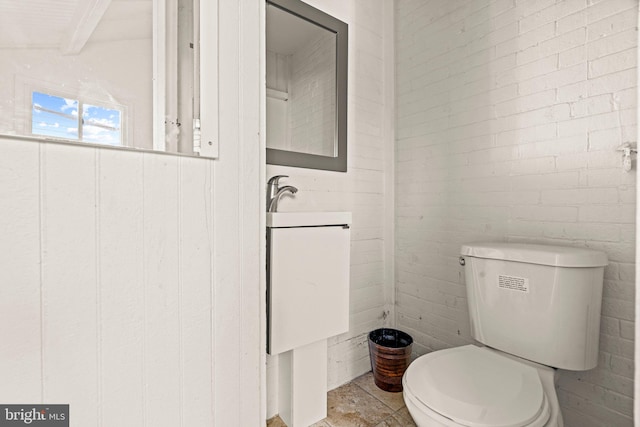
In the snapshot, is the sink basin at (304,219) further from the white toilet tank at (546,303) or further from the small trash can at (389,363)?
the small trash can at (389,363)

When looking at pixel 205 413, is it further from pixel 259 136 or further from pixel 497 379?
pixel 497 379

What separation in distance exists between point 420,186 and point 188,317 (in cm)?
138

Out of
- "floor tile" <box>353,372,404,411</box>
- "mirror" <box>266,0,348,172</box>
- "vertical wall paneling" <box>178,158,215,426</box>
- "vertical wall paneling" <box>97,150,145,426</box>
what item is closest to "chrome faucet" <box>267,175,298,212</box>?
"mirror" <box>266,0,348,172</box>

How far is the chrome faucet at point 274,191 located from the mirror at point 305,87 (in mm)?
101

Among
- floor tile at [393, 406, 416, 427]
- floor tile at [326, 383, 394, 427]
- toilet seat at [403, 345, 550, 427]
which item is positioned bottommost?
floor tile at [326, 383, 394, 427]

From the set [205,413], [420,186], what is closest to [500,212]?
[420,186]

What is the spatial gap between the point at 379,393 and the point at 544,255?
3.43ft

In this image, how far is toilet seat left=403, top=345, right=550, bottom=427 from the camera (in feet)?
2.77

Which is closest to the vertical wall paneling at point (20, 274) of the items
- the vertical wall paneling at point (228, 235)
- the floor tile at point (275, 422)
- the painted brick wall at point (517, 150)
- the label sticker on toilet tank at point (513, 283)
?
the vertical wall paneling at point (228, 235)

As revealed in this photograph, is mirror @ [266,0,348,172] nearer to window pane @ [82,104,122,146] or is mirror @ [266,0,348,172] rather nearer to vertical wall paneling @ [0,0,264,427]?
vertical wall paneling @ [0,0,264,427]

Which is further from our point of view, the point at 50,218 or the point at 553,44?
the point at 553,44

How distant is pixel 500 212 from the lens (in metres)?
1.43

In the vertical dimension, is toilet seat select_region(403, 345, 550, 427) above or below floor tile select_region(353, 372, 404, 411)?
above

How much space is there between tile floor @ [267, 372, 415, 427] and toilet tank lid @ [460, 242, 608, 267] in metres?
0.82
